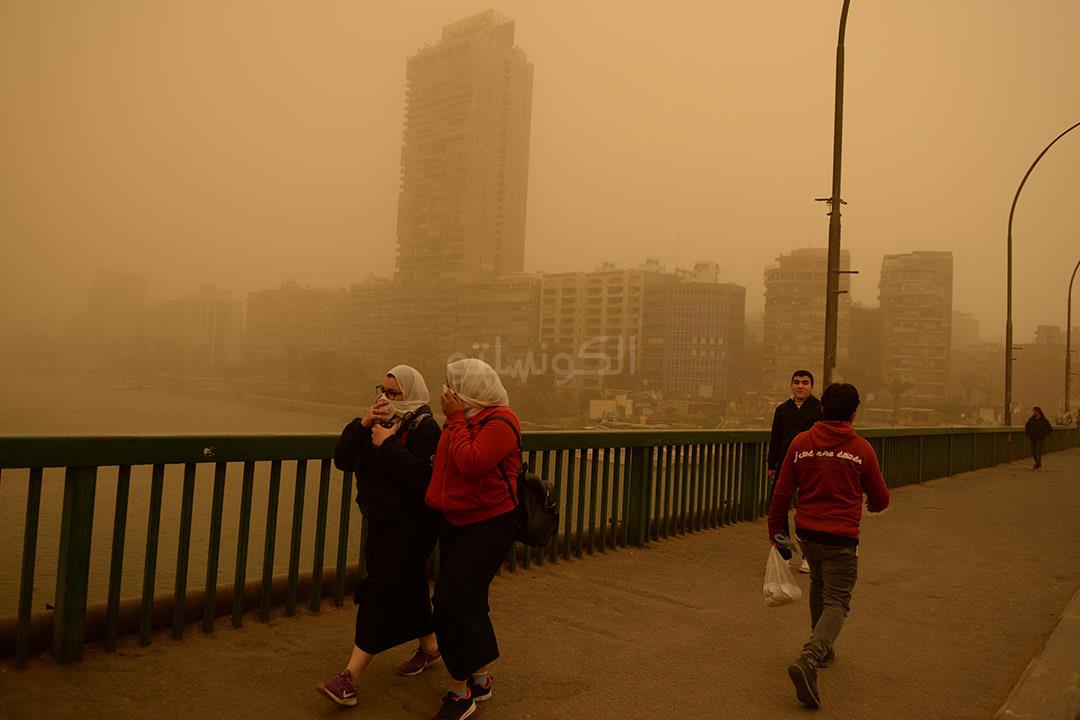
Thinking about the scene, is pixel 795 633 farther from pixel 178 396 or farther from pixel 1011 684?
Result: pixel 178 396

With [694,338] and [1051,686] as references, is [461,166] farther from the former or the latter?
[1051,686]

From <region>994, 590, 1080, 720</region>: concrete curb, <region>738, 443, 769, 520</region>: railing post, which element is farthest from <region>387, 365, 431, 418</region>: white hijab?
<region>738, 443, 769, 520</region>: railing post

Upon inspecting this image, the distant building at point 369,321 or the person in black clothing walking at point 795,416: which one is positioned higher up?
the distant building at point 369,321

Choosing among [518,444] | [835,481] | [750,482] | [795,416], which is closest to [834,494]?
[835,481]

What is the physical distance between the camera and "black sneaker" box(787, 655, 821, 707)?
3.97 m

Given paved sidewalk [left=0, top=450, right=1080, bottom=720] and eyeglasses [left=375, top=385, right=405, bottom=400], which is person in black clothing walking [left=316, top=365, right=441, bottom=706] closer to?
eyeglasses [left=375, top=385, right=405, bottom=400]

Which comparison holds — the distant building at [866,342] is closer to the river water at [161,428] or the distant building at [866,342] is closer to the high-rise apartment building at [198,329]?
the river water at [161,428]

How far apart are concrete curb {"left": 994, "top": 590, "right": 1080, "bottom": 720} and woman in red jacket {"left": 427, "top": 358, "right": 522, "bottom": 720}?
8.09ft

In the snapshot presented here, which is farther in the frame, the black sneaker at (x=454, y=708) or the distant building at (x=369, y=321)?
the distant building at (x=369, y=321)

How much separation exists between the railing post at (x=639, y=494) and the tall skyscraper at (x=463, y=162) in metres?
89.3

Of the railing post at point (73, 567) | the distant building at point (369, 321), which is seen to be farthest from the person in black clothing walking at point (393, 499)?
the distant building at point (369, 321)

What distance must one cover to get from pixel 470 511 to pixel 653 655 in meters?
1.76

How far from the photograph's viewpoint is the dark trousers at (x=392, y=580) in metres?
3.79

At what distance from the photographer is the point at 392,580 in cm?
386
